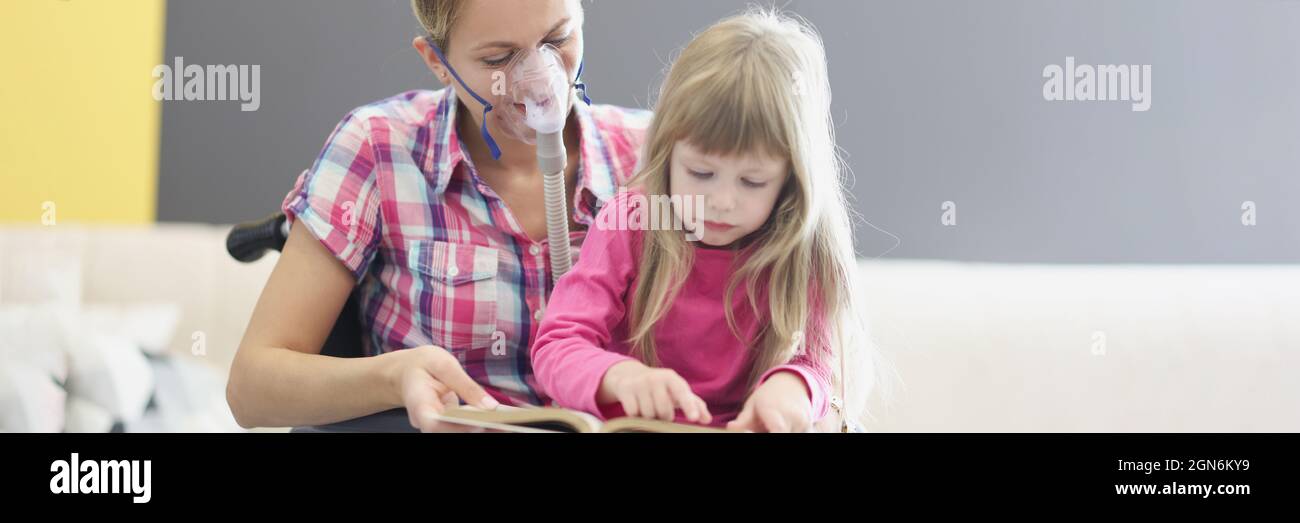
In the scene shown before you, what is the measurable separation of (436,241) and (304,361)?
0.26 meters

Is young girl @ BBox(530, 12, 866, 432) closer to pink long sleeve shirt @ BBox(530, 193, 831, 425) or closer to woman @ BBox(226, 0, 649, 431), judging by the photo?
pink long sleeve shirt @ BBox(530, 193, 831, 425)

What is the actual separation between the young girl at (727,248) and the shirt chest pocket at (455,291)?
0.67 ft

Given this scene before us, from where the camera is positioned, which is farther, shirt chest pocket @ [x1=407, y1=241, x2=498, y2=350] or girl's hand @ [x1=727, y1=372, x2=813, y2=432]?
shirt chest pocket @ [x1=407, y1=241, x2=498, y2=350]

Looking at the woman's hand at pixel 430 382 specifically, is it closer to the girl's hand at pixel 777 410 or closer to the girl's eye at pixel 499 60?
the girl's hand at pixel 777 410

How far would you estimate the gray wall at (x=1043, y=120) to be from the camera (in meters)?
2.21

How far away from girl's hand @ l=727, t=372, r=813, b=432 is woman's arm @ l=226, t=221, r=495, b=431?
16.1 inches

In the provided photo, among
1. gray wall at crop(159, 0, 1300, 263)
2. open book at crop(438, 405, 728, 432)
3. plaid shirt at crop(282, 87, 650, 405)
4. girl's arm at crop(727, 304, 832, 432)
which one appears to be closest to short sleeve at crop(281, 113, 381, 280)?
plaid shirt at crop(282, 87, 650, 405)

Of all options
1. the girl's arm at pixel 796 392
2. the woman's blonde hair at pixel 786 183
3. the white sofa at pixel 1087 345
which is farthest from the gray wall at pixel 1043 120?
the girl's arm at pixel 796 392

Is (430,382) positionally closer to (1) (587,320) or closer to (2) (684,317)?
(1) (587,320)

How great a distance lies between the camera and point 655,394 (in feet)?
4.02

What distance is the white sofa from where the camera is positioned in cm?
231

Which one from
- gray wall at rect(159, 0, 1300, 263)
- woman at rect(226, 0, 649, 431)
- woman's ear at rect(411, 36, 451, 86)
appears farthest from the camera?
gray wall at rect(159, 0, 1300, 263)

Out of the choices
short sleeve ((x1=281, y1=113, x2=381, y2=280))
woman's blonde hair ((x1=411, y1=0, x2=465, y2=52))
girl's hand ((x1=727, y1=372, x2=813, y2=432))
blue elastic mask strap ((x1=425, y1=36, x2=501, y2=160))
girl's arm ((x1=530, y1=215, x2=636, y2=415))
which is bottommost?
girl's hand ((x1=727, y1=372, x2=813, y2=432))
